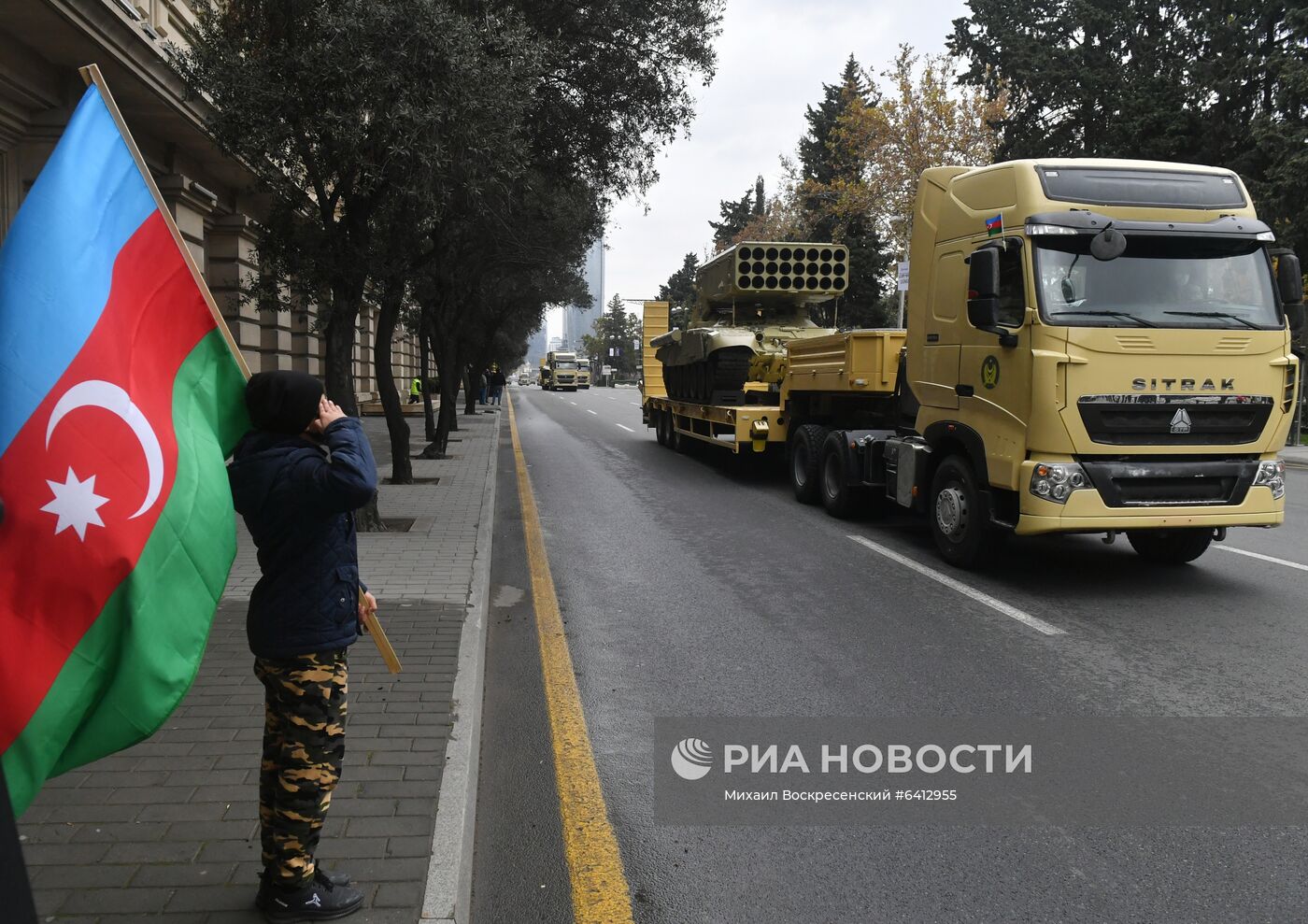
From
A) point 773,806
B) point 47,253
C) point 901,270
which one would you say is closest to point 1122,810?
point 773,806

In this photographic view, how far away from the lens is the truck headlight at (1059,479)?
696 centimetres

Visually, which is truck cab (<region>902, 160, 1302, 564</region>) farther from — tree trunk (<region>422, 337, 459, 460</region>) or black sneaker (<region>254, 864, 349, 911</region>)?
tree trunk (<region>422, 337, 459, 460</region>)

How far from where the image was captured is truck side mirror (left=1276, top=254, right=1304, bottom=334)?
7211 mm

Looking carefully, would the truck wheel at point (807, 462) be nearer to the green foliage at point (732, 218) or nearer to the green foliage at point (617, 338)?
the green foliage at point (732, 218)

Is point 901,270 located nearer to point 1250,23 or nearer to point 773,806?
point 773,806

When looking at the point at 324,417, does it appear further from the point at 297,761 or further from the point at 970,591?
the point at 970,591

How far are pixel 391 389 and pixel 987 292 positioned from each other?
772 centimetres

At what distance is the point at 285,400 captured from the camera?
288 centimetres

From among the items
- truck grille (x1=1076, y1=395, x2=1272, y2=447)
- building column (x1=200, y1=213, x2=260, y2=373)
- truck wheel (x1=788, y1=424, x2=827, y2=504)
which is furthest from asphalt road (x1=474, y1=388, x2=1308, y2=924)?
building column (x1=200, y1=213, x2=260, y2=373)

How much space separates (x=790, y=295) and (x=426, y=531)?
8.72 meters

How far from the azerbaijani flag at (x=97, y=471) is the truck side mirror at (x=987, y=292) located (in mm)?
5765

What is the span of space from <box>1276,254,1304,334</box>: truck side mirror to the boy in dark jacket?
7.03 metres

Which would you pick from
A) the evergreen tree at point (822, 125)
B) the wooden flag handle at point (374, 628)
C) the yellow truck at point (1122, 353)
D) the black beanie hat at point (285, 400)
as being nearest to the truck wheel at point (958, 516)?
the yellow truck at point (1122, 353)

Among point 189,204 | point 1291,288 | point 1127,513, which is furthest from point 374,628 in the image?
point 189,204
